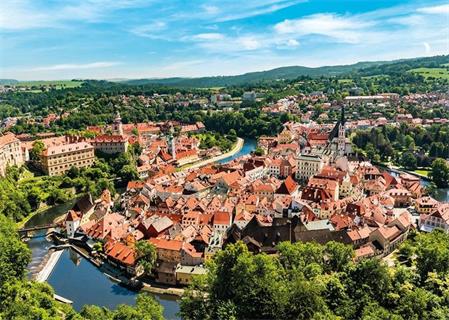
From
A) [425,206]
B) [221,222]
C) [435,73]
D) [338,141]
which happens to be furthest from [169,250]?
[435,73]

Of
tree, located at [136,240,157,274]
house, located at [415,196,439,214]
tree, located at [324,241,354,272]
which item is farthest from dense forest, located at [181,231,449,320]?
house, located at [415,196,439,214]

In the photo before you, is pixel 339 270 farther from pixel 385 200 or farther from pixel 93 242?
pixel 93 242

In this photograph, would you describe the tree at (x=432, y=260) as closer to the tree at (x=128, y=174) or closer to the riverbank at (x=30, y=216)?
the riverbank at (x=30, y=216)

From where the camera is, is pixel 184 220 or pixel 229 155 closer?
pixel 184 220

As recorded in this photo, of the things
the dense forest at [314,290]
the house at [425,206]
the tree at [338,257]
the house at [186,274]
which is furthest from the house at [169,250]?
the house at [425,206]

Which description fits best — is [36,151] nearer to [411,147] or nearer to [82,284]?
[82,284]

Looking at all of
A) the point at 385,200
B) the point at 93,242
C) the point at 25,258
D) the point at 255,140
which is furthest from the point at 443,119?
the point at 25,258
